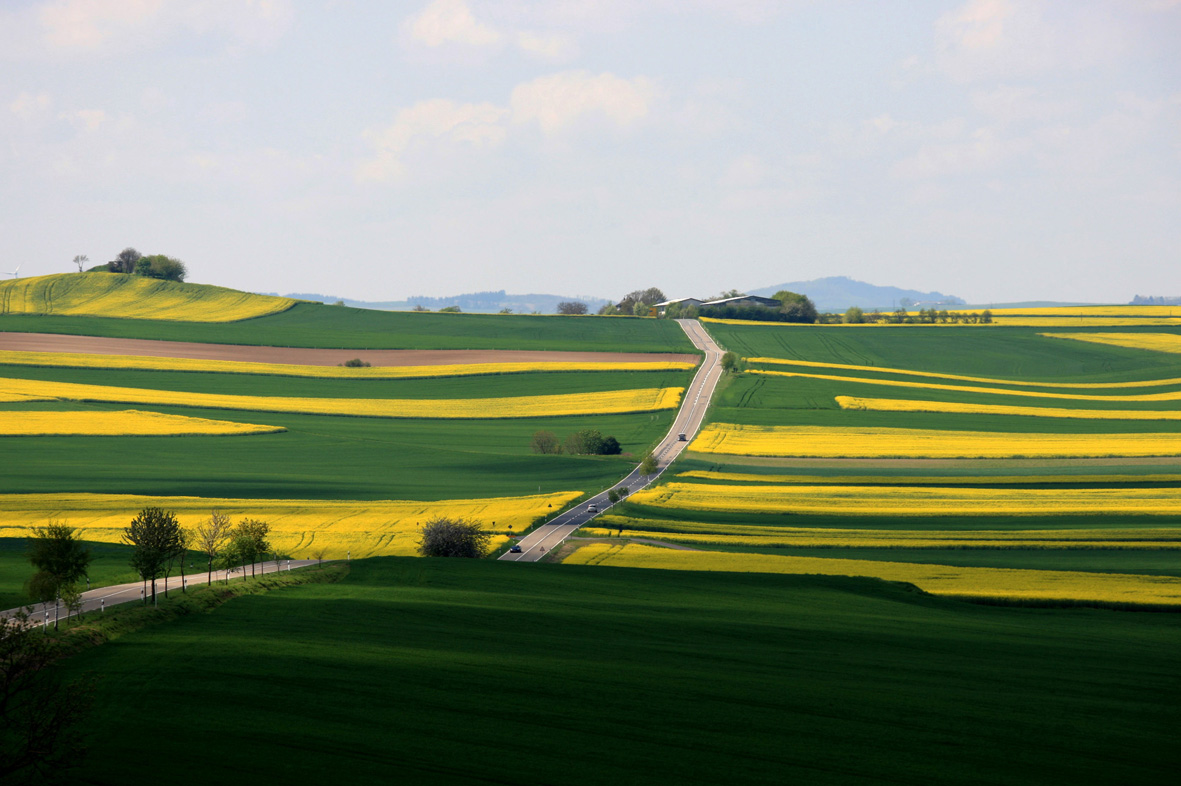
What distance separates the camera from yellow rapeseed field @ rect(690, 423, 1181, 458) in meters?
77.4

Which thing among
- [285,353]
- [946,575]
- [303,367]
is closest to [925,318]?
[285,353]

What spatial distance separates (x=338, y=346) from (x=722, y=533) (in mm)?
85006

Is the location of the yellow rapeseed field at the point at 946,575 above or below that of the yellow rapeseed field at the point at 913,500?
below

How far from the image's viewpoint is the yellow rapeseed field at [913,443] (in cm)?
7744

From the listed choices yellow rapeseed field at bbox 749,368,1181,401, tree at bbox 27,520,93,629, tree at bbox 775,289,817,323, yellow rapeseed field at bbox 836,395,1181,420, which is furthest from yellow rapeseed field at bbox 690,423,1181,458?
tree at bbox 775,289,817,323

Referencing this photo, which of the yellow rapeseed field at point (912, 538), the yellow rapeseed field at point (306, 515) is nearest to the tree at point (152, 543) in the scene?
the yellow rapeseed field at point (306, 515)

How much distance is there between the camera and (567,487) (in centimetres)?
7200

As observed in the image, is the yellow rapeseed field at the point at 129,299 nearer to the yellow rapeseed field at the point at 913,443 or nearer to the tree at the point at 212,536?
the yellow rapeseed field at the point at 913,443

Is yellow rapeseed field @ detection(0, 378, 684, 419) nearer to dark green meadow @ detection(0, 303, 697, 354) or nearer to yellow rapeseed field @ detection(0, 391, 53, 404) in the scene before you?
yellow rapeseed field @ detection(0, 391, 53, 404)

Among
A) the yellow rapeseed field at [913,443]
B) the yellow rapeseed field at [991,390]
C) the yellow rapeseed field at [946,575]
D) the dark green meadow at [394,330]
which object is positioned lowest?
the yellow rapeseed field at [946,575]

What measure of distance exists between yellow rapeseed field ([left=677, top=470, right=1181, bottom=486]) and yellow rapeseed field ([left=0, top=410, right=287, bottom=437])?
3910cm

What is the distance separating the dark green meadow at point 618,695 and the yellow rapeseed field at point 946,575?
12.6 feet

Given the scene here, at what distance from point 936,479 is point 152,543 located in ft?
171

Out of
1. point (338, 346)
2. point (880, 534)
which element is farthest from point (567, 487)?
point (338, 346)
